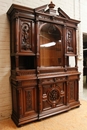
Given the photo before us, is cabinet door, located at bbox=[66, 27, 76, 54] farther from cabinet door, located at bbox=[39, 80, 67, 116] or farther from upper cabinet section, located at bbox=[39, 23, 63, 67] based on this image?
cabinet door, located at bbox=[39, 80, 67, 116]

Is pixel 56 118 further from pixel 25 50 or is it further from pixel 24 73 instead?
pixel 25 50

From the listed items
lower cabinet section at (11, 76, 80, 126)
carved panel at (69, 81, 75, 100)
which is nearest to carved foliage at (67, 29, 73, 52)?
lower cabinet section at (11, 76, 80, 126)

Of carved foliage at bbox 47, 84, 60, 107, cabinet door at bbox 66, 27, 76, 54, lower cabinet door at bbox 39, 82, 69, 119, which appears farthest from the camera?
cabinet door at bbox 66, 27, 76, 54

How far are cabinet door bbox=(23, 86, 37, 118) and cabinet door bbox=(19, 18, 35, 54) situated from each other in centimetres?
76

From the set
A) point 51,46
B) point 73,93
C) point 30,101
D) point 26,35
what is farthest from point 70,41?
point 30,101

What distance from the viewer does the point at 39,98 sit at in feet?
8.33

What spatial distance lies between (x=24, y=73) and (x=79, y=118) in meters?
1.50

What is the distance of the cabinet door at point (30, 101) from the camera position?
243 centimetres

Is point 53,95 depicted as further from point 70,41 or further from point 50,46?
point 70,41

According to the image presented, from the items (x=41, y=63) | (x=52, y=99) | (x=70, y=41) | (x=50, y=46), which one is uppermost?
(x=70, y=41)

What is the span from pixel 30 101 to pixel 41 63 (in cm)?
82

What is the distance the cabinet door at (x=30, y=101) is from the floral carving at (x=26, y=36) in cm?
81

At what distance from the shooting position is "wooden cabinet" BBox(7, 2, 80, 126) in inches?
93.4

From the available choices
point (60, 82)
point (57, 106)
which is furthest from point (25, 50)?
point (57, 106)
